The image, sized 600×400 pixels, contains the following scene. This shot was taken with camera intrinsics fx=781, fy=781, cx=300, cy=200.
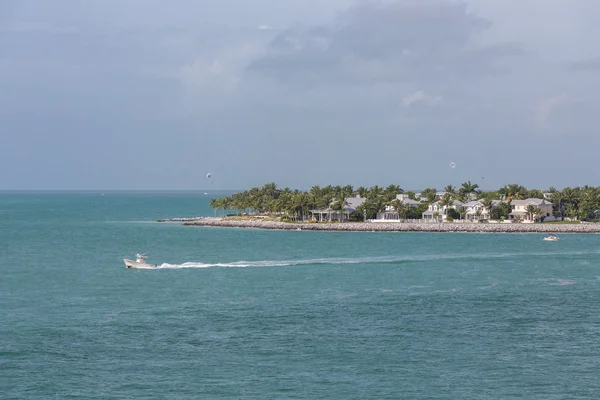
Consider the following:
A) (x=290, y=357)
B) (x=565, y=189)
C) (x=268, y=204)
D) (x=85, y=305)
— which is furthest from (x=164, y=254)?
(x=565, y=189)

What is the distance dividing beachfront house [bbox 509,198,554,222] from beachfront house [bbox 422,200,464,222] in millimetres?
10708

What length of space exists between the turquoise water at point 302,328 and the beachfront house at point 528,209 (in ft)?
227

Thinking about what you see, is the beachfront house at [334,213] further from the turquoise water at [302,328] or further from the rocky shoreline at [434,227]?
the turquoise water at [302,328]

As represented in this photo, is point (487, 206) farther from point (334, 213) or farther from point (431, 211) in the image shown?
point (334, 213)

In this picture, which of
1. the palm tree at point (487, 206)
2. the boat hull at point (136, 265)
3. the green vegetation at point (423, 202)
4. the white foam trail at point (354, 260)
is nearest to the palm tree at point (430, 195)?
the green vegetation at point (423, 202)

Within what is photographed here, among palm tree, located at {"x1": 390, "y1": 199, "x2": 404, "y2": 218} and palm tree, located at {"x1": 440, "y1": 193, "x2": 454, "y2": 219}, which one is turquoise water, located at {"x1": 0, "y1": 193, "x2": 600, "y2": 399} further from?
palm tree, located at {"x1": 440, "y1": 193, "x2": 454, "y2": 219}

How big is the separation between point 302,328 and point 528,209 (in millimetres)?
119713

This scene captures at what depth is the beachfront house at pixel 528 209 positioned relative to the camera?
156250mm

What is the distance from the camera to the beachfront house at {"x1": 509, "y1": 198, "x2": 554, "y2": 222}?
156 metres

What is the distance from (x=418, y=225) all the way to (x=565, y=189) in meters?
36.6

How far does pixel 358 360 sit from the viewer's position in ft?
123

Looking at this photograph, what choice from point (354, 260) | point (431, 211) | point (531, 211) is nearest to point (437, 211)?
point (431, 211)

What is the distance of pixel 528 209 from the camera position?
155 meters

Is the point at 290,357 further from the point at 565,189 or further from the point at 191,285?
the point at 565,189
